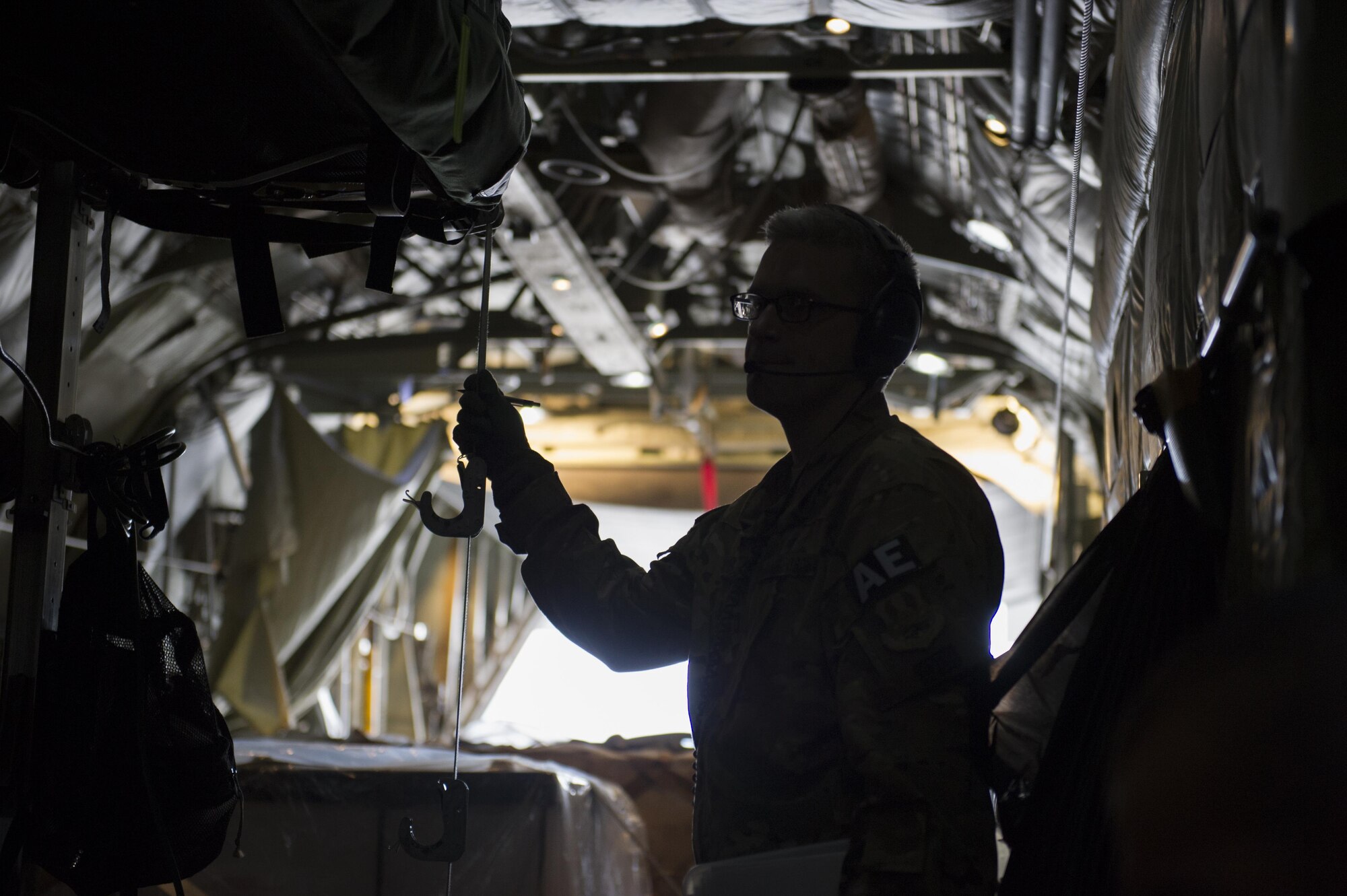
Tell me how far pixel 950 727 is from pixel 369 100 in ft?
3.44

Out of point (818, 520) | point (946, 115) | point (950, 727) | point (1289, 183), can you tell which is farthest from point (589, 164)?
point (1289, 183)

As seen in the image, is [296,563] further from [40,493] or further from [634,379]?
[40,493]

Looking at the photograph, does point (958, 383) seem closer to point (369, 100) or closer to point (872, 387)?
point (872, 387)

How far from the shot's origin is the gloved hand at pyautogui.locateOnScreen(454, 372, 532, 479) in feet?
6.88

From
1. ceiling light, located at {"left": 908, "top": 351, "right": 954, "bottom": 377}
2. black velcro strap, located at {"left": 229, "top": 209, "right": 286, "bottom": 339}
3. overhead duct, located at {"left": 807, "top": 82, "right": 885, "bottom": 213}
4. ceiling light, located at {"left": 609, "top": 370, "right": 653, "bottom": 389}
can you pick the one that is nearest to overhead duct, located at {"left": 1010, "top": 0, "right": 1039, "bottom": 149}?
overhead duct, located at {"left": 807, "top": 82, "right": 885, "bottom": 213}

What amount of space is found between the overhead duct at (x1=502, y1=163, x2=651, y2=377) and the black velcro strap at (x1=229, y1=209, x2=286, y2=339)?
8.77ft

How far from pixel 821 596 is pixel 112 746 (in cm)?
96

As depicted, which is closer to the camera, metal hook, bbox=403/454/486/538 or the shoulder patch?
the shoulder patch

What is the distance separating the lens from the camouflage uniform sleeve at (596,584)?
2.08 m

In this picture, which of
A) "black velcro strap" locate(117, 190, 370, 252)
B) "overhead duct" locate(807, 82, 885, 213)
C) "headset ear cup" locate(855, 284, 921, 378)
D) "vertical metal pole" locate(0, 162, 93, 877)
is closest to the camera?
"vertical metal pole" locate(0, 162, 93, 877)

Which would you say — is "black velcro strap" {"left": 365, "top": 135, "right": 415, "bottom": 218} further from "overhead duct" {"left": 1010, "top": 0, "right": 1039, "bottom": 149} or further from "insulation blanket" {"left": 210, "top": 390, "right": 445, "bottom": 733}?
"insulation blanket" {"left": 210, "top": 390, "right": 445, "bottom": 733}

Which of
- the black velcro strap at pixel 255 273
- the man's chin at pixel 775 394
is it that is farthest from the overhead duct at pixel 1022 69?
the black velcro strap at pixel 255 273

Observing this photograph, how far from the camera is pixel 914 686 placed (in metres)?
1.58

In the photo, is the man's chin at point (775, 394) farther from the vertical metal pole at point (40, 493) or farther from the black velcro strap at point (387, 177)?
the vertical metal pole at point (40, 493)
